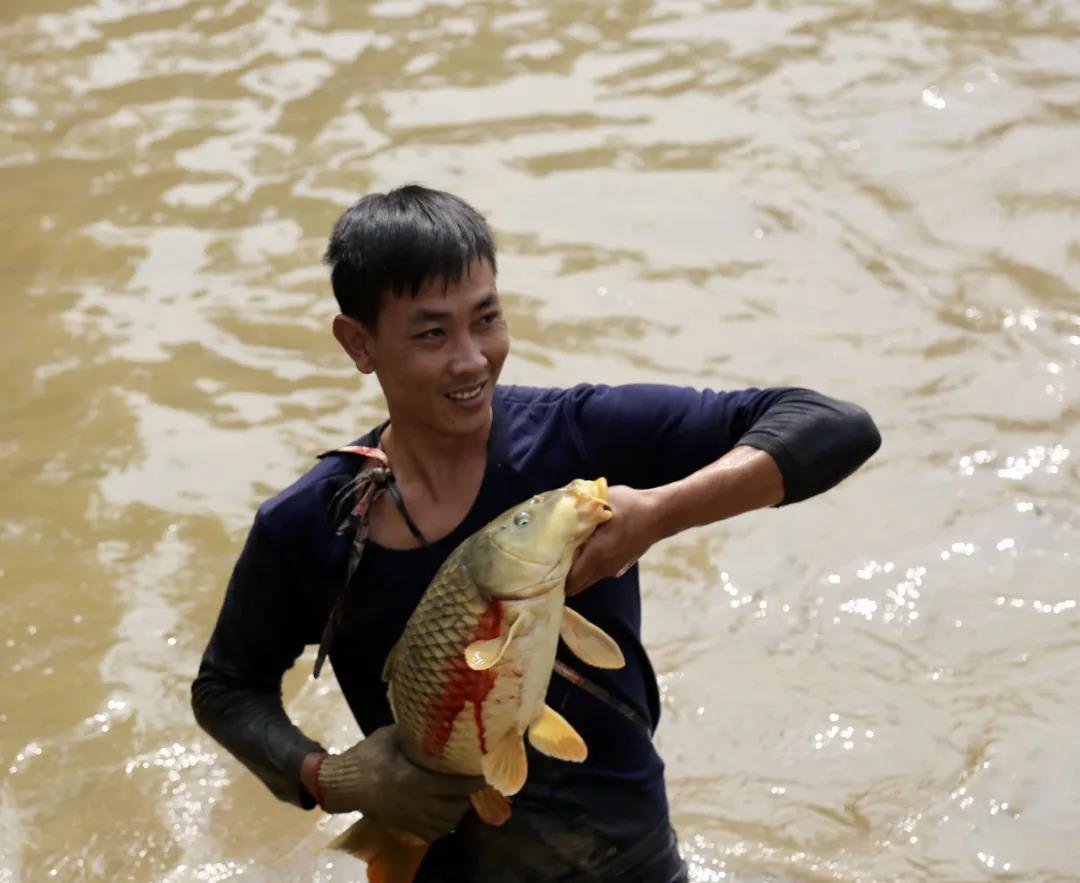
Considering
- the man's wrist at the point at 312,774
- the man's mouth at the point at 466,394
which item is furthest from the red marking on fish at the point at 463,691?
the man's mouth at the point at 466,394

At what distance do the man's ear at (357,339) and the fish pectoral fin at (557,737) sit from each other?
2.28 ft

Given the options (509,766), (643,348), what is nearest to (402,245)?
(509,766)

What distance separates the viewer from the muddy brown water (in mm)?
4586

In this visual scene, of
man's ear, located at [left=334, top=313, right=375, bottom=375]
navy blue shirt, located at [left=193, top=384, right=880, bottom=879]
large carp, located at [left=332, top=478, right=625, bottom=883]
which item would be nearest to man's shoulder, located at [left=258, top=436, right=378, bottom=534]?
navy blue shirt, located at [left=193, top=384, right=880, bottom=879]

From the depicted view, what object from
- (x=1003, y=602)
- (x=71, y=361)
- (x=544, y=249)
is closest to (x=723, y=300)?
(x=544, y=249)

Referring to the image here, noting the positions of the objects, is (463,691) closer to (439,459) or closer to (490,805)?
(490,805)

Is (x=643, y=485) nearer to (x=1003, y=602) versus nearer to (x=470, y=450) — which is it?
(x=470, y=450)

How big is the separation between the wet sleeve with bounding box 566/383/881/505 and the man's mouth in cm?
16

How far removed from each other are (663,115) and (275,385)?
2657 millimetres

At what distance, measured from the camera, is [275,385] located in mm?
6535

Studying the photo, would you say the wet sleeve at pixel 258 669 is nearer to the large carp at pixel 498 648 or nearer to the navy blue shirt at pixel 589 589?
the navy blue shirt at pixel 589 589

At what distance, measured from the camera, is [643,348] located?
6.55m

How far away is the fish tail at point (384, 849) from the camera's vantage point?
9.33ft

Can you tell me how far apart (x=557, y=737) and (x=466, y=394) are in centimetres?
58
